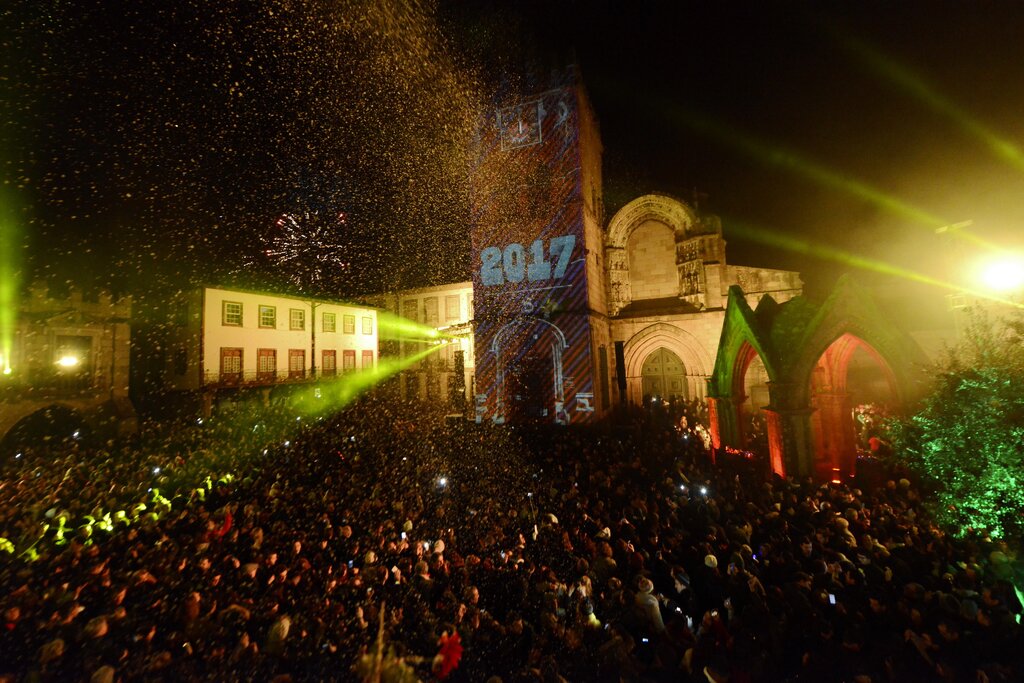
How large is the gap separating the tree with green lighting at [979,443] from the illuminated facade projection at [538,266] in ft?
39.0

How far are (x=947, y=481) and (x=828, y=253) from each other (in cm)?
1740

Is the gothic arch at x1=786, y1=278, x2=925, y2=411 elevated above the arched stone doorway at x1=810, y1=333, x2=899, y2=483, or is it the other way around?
the gothic arch at x1=786, y1=278, x2=925, y2=411

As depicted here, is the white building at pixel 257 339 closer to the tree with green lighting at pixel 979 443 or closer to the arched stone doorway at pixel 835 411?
the arched stone doorway at pixel 835 411

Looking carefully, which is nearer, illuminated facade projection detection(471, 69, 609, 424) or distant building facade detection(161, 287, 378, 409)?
illuminated facade projection detection(471, 69, 609, 424)

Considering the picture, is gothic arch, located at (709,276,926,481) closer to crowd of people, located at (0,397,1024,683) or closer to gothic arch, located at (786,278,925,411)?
gothic arch, located at (786,278,925,411)

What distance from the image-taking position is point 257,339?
26188mm

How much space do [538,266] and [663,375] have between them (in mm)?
8619

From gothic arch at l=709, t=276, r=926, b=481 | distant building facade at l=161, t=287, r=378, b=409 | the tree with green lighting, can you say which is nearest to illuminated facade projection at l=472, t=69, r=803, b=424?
gothic arch at l=709, t=276, r=926, b=481

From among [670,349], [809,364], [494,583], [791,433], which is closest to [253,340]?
[670,349]

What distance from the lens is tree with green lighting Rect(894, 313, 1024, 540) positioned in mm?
6445

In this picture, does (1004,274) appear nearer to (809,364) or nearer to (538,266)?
(809,364)

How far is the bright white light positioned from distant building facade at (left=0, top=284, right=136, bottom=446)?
35.2 m

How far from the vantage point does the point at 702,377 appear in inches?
747

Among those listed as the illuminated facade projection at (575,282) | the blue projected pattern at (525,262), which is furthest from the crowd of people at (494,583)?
the blue projected pattern at (525,262)
